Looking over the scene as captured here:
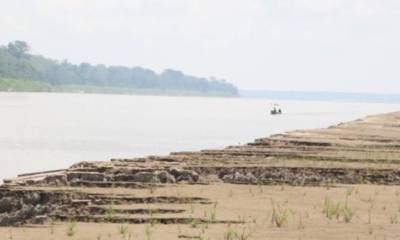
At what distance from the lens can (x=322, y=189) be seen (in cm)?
2123

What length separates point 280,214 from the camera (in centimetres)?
1661

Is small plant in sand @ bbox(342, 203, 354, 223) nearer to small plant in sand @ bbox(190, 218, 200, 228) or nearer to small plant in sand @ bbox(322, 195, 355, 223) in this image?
small plant in sand @ bbox(322, 195, 355, 223)

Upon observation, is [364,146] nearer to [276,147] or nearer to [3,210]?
[276,147]

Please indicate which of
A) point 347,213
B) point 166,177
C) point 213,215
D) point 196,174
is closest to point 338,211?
point 347,213

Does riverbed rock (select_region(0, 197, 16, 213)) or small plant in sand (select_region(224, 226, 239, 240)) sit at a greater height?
small plant in sand (select_region(224, 226, 239, 240))

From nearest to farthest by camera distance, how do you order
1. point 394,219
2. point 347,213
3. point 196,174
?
1. point 394,219
2. point 347,213
3. point 196,174

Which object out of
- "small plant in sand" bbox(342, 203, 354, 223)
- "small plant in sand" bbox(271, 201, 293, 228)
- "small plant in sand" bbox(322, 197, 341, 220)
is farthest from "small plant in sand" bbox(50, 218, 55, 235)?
"small plant in sand" bbox(342, 203, 354, 223)

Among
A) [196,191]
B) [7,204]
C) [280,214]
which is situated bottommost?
[7,204]

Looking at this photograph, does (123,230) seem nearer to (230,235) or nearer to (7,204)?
(230,235)

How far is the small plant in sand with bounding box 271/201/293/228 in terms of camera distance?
15.6m

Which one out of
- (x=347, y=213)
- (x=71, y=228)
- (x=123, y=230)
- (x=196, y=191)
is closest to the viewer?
(x=123, y=230)

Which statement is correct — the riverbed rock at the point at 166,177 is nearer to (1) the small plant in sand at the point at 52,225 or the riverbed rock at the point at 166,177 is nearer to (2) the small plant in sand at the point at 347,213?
(2) the small plant in sand at the point at 347,213

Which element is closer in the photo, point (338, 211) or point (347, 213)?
point (347, 213)

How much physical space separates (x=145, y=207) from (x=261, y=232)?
3.38m
